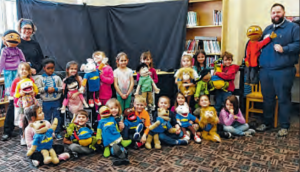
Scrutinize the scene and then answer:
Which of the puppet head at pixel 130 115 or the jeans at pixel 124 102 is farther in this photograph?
the jeans at pixel 124 102

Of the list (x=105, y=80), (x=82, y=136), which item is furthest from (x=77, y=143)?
(x=105, y=80)

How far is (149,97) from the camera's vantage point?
357 cm

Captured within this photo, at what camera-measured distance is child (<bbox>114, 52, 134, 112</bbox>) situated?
3.41 m

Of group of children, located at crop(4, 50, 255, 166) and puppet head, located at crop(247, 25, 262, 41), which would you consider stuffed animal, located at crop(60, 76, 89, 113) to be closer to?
group of children, located at crop(4, 50, 255, 166)

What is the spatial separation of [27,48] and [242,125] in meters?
2.88

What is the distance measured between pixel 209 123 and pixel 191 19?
2.11 metres

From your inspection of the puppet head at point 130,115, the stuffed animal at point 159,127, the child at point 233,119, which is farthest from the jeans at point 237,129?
the puppet head at point 130,115

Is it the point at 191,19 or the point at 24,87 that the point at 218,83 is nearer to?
the point at 191,19

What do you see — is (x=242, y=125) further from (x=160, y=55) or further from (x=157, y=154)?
(x=160, y=55)

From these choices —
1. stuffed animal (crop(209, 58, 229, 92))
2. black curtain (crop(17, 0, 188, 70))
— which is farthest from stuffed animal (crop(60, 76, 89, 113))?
stuffed animal (crop(209, 58, 229, 92))

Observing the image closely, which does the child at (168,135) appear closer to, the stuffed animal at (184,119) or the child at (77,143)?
the stuffed animal at (184,119)

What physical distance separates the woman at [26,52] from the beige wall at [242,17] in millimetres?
2979

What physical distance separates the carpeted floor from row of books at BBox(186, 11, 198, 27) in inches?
87.0

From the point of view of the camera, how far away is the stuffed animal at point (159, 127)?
9.84ft
